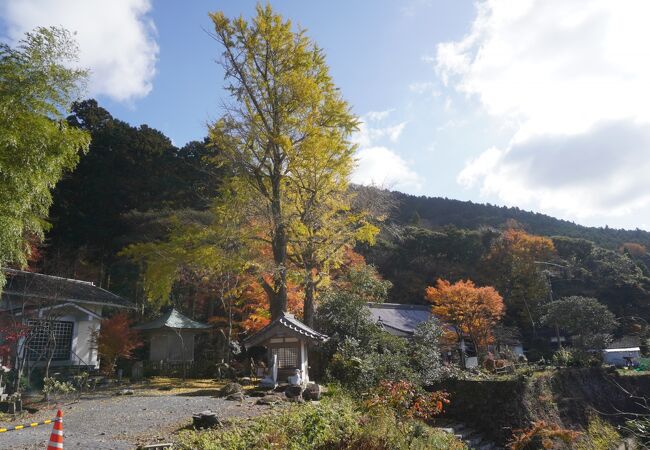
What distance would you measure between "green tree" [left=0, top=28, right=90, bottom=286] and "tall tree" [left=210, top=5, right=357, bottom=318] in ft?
21.9

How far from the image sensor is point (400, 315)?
27000 mm

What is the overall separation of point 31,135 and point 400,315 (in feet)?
74.1

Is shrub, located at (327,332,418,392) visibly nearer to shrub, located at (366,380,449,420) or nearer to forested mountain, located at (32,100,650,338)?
shrub, located at (366,380,449,420)

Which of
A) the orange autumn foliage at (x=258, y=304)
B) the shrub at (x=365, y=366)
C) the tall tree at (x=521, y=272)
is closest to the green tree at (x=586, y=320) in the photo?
the tall tree at (x=521, y=272)

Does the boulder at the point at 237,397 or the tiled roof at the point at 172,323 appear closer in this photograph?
the boulder at the point at 237,397

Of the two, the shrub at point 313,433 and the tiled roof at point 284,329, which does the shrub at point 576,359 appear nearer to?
the tiled roof at point 284,329

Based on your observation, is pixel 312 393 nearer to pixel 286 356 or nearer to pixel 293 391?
pixel 293 391

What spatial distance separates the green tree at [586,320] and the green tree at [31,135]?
77.9ft

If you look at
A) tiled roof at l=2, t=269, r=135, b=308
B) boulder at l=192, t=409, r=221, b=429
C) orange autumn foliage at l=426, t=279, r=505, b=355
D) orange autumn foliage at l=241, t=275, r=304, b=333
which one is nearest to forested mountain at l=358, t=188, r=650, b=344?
orange autumn foliage at l=426, t=279, r=505, b=355

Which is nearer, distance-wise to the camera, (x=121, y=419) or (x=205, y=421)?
(x=205, y=421)

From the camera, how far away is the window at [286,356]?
13.2 metres

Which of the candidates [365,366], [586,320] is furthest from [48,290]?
[586,320]

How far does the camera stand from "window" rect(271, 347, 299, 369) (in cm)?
1320

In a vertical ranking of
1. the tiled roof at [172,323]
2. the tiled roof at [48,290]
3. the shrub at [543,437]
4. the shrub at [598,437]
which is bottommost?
the shrub at [598,437]
